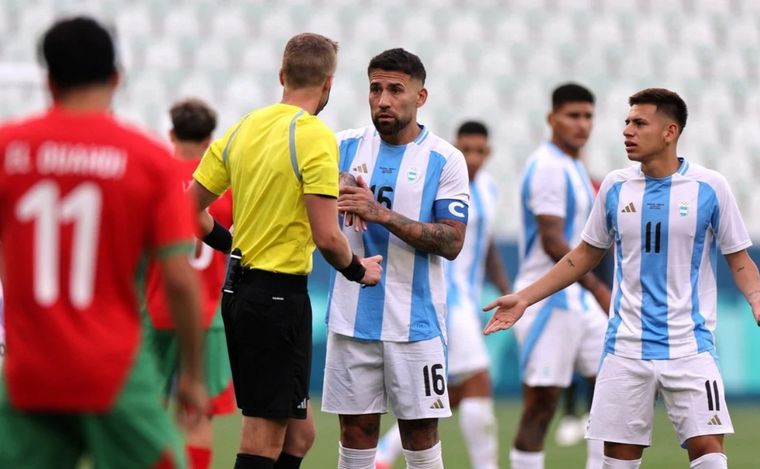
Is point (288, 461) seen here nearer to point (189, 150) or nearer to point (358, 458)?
point (358, 458)

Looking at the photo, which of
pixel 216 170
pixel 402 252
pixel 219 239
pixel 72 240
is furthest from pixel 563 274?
pixel 72 240

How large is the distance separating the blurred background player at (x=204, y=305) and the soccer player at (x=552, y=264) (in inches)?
74.9

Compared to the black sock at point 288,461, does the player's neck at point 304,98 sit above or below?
above

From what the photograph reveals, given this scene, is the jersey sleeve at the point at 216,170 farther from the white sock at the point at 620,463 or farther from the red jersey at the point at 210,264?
the white sock at the point at 620,463

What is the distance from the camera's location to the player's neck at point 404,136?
645cm

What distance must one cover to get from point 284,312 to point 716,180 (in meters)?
2.08

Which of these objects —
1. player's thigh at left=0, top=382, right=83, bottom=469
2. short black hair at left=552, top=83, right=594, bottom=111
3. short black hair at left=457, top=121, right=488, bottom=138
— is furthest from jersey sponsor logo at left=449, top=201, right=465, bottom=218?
short black hair at left=457, top=121, right=488, bottom=138

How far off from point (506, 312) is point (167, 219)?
2.67 meters

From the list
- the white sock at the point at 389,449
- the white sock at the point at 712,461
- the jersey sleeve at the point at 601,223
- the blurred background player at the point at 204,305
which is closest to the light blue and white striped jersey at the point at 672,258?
the jersey sleeve at the point at 601,223

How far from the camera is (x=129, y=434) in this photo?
3.90 meters

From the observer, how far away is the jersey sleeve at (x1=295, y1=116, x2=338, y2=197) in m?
5.50

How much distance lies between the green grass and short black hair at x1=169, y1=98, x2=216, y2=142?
8.09 feet

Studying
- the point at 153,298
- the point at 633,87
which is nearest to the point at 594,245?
the point at 153,298

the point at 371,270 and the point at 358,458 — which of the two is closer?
the point at 371,270
